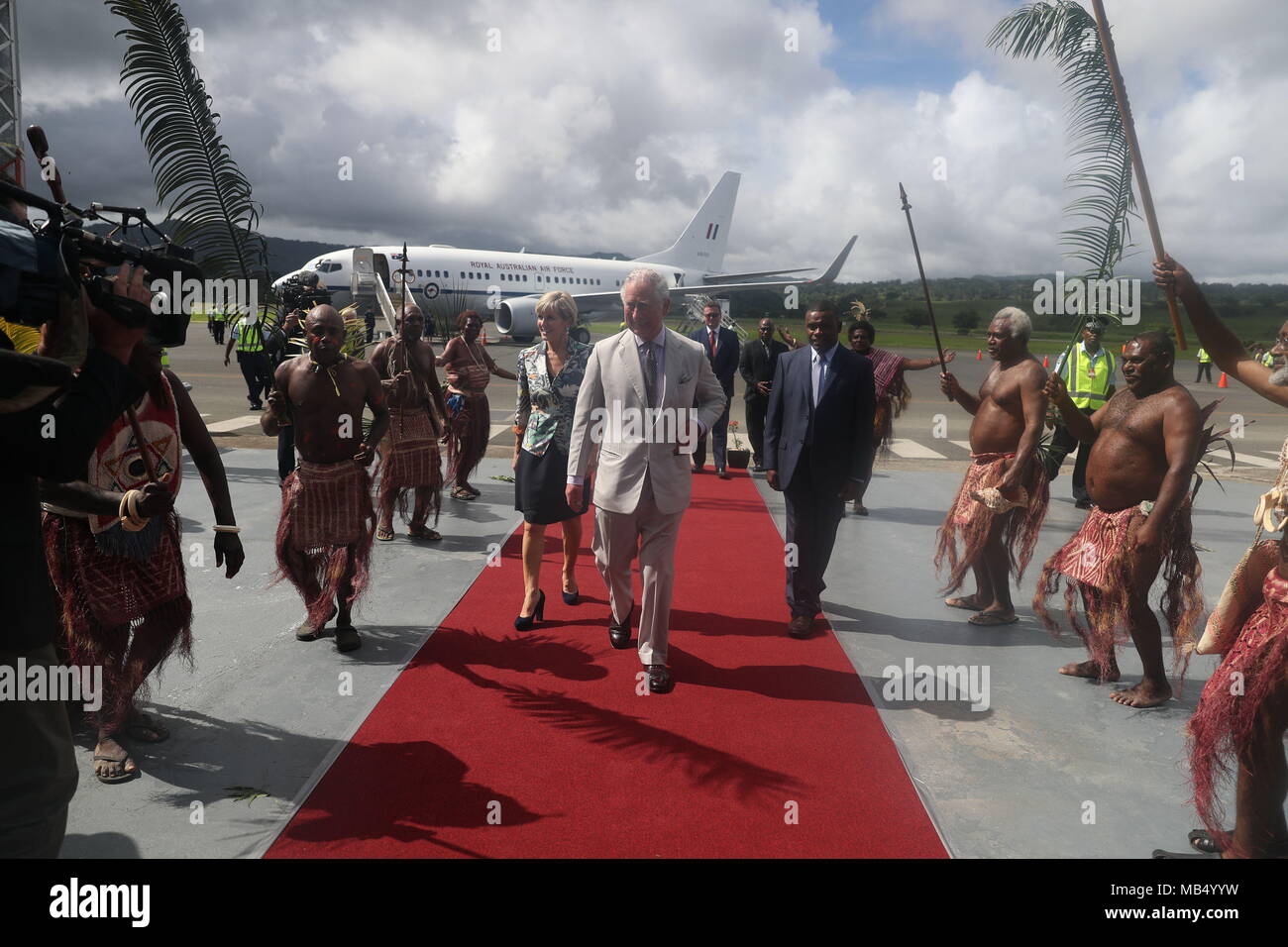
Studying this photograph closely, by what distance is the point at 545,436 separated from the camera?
4.63 meters

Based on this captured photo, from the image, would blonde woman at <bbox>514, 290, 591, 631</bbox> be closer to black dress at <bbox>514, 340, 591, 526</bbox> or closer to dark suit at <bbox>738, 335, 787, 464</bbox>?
black dress at <bbox>514, 340, 591, 526</bbox>

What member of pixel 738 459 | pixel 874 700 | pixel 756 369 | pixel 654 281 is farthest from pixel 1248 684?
pixel 738 459

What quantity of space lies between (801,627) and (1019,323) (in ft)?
7.18

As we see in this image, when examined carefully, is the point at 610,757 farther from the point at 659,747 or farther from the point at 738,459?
the point at 738,459

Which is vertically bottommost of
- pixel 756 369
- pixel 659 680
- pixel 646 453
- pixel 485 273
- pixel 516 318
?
pixel 659 680

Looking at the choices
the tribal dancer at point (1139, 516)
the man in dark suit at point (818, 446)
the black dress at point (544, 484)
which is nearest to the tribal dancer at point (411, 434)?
the black dress at point (544, 484)

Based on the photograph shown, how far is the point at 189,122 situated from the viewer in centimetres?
404

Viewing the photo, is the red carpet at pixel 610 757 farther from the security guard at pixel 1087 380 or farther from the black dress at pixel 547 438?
the security guard at pixel 1087 380

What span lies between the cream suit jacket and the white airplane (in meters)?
14.2

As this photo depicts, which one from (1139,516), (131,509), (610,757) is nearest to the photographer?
(131,509)

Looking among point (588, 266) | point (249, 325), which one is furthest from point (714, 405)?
point (588, 266)

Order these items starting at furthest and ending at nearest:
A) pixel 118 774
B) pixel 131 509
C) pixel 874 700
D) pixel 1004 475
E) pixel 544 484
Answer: pixel 1004 475 → pixel 544 484 → pixel 874 700 → pixel 118 774 → pixel 131 509

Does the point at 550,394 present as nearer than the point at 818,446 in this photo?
Yes
